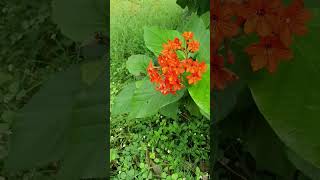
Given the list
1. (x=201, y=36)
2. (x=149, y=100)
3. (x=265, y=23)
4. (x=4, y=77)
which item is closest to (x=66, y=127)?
(x=149, y=100)

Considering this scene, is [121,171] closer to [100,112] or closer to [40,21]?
[100,112]

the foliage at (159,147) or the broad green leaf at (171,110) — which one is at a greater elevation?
the broad green leaf at (171,110)

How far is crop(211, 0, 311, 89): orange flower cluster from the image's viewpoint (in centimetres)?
110

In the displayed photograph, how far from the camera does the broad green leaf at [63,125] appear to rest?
1404 millimetres

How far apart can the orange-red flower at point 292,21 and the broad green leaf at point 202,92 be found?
1.50 feet

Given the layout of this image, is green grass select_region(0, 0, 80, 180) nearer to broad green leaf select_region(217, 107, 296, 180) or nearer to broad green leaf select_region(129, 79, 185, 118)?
broad green leaf select_region(129, 79, 185, 118)

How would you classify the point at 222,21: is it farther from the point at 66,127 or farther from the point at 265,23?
the point at 66,127

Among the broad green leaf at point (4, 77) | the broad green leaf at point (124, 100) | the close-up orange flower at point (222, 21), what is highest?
the close-up orange flower at point (222, 21)

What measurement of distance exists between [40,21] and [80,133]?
1.18m

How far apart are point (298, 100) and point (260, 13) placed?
8.8 inches

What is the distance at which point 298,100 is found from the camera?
45.6 inches

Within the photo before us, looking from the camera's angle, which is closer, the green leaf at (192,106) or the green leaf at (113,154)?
the green leaf at (192,106)

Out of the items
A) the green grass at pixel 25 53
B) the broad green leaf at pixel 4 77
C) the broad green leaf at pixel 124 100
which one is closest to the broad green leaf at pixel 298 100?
the broad green leaf at pixel 124 100

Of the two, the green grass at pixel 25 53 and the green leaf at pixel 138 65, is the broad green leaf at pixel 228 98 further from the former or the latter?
the green grass at pixel 25 53
